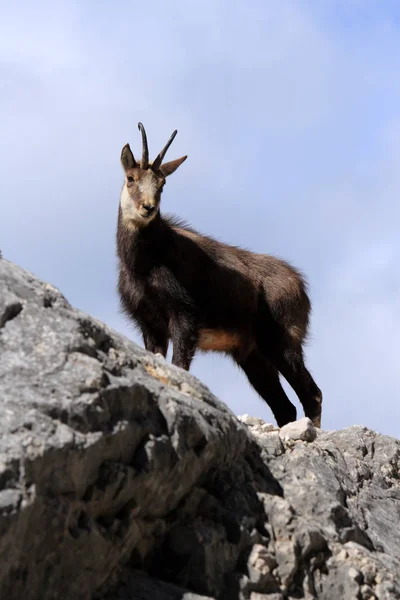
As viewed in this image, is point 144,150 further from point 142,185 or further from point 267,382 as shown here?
point 267,382

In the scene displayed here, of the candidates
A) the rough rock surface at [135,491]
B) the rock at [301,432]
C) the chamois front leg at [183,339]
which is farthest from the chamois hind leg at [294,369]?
the rough rock surface at [135,491]

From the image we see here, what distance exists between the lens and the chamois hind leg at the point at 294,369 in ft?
35.2

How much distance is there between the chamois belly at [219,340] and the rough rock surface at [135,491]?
495 cm

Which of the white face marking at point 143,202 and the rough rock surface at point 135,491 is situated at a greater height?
the white face marking at point 143,202

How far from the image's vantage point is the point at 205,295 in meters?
10.4

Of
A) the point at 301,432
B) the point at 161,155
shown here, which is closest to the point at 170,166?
the point at 161,155

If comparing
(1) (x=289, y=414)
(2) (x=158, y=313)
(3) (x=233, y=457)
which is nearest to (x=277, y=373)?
(1) (x=289, y=414)

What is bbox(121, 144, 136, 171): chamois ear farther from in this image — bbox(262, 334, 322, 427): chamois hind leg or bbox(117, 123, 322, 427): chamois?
bbox(262, 334, 322, 427): chamois hind leg

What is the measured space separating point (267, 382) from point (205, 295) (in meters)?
1.34

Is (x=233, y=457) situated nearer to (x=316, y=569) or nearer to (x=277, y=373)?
(x=316, y=569)

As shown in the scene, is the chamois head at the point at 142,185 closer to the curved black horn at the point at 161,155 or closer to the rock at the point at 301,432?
the curved black horn at the point at 161,155

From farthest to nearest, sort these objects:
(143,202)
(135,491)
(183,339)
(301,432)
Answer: (143,202)
(183,339)
(301,432)
(135,491)

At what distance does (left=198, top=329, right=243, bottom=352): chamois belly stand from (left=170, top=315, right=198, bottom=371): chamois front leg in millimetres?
353

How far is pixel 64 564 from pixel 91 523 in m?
0.20
